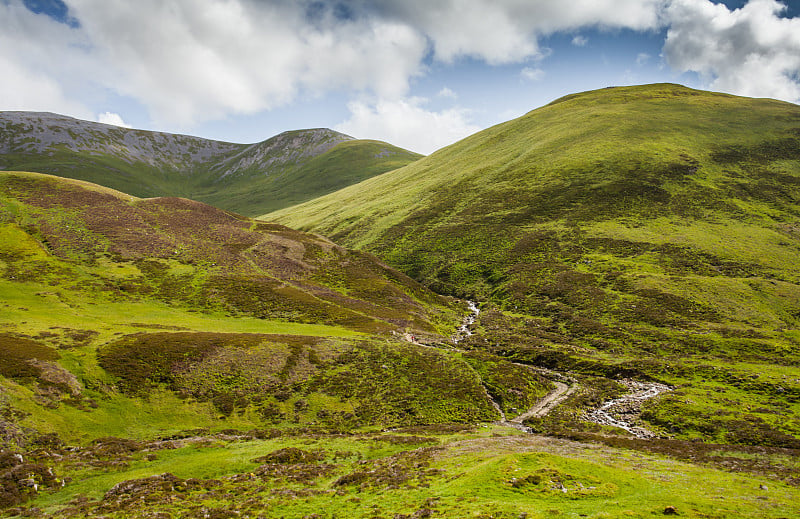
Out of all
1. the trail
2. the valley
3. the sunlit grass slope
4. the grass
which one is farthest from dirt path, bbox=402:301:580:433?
the grass

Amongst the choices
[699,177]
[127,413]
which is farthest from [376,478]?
Result: [699,177]

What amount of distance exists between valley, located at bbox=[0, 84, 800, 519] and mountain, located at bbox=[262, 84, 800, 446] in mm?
644

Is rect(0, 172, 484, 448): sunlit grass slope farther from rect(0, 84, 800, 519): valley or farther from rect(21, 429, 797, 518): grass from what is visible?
rect(21, 429, 797, 518): grass

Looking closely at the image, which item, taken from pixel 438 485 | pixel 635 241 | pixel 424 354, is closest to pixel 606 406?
pixel 424 354

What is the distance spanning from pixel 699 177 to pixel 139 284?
153777 millimetres

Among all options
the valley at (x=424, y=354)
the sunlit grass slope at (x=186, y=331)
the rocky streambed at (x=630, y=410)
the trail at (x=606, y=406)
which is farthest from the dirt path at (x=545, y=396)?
the rocky streambed at (x=630, y=410)

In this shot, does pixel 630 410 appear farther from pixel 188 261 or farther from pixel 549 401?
pixel 188 261

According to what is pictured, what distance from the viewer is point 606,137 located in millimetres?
149875

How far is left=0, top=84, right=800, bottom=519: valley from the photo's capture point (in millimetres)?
24547

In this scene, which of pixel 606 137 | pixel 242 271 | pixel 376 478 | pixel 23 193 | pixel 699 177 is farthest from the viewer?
pixel 606 137

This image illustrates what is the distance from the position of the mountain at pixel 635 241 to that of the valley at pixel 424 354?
64cm

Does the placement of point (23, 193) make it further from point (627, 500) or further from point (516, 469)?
point (627, 500)

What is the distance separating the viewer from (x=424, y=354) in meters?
55.0

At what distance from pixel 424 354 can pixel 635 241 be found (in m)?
73.7
